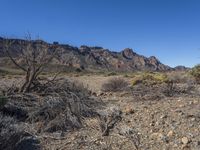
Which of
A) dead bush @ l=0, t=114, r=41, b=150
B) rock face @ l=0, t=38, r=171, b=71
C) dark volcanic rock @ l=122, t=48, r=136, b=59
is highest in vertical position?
dark volcanic rock @ l=122, t=48, r=136, b=59

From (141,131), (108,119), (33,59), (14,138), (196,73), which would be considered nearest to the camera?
(14,138)

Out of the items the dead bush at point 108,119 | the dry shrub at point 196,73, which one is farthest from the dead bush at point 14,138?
the dry shrub at point 196,73

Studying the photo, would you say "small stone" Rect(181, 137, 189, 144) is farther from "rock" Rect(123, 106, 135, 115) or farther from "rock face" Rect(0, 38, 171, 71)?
"rock face" Rect(0, 38, 171, 71)

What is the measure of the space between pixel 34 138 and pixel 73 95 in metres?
2.63

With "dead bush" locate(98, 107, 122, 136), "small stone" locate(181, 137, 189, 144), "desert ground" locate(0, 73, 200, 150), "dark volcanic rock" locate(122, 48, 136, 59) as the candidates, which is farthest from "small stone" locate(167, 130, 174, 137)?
"dark volcanic rock" locate(122, 48, 136, 59)

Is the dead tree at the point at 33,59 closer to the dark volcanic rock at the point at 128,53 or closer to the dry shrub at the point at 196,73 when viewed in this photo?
the dry shrub at the point at 196,73

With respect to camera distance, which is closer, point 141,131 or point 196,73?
point 141,131

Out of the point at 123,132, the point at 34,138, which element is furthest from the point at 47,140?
the point at 123,132

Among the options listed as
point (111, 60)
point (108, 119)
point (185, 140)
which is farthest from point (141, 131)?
point (111, 60)

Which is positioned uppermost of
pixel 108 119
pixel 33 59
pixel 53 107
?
pixel 33 59

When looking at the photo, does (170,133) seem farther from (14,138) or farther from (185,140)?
(14,138)

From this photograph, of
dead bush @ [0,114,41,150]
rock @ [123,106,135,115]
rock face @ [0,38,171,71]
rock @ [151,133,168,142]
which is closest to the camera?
dead bush @ [0,114,41,150]

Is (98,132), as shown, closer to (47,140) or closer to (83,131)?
(83,131)

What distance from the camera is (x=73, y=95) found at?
9.57 metres
